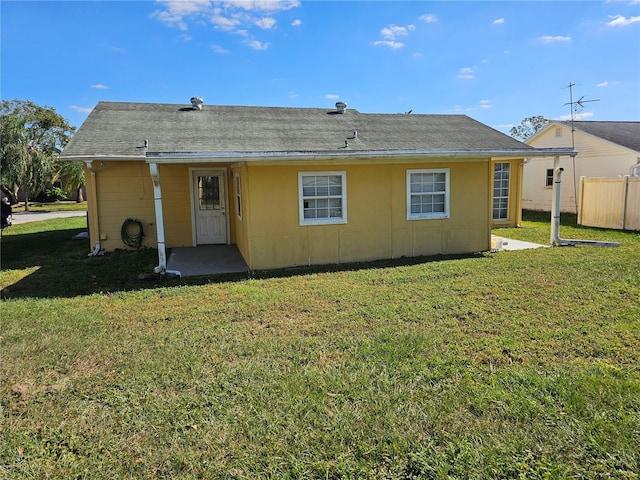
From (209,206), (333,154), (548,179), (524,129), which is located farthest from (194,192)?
(524,129)

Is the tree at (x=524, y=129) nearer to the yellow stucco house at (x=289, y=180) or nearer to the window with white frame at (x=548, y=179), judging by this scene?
the window with white frame at (x=548, y=179)

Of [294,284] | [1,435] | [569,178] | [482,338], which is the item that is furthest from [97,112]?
[569,178]

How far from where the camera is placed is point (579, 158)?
17969mm

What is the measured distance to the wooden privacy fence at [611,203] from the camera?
516 inches

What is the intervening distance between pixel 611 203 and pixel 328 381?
551 inches

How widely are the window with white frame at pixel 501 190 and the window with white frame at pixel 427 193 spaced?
20.3 feet

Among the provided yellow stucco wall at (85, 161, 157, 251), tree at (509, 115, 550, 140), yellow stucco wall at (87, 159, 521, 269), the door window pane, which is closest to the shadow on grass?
yellow stucco wall at (87, 159, 521, 269)

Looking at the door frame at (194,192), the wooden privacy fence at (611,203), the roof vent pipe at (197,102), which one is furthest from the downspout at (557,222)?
the roof vent pipe at (197,102)

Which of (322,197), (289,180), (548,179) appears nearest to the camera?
(289,180)

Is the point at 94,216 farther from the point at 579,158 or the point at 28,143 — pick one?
the point at 28,143

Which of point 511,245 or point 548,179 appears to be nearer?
point 511,245

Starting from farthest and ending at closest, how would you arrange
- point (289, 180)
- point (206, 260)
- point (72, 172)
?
point (72, 172)
point (206, 260)
point (289, 180)

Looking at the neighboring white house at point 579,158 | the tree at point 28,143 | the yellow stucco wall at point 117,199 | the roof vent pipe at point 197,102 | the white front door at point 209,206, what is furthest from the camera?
the tree at point 28,143

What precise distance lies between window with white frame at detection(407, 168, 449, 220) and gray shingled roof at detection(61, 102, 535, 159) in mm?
625
